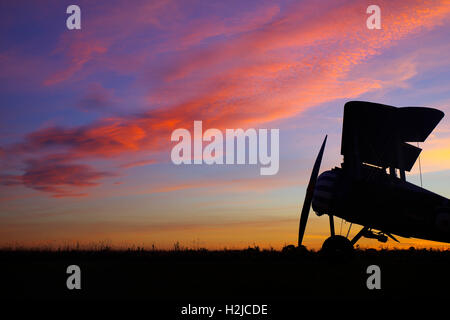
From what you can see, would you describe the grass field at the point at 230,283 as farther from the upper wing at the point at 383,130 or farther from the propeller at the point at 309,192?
the upper wing at the point at 383,130

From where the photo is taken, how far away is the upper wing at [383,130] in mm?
14680

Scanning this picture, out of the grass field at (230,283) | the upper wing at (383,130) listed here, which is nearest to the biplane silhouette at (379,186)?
the upper wing at (383,130)

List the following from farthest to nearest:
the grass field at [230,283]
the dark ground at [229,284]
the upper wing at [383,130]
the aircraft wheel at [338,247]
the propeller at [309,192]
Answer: the propeller at [309,192] < the aircraft wheel at [338,247] < the upper wing at [383,130] < the grass field at [230,283] < the dark ground at [229,284]

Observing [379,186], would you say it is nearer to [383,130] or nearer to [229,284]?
[383,130]

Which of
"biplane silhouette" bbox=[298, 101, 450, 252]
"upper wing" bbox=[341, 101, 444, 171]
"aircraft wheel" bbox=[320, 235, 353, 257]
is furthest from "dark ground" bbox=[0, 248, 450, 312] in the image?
"upper wing" bbox=[341, 101, 444, 171]

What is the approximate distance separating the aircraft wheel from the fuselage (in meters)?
0.89

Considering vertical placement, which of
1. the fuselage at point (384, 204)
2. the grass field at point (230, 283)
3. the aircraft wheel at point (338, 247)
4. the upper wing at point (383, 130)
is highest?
the upper wing at point (383, 130)

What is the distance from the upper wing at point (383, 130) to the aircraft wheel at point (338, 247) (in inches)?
109

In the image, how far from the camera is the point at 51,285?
1214 cm

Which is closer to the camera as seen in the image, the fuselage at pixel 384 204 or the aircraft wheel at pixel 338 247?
the aircraft wheel at pixel 338 247

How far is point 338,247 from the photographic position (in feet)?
49.3
